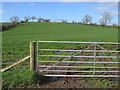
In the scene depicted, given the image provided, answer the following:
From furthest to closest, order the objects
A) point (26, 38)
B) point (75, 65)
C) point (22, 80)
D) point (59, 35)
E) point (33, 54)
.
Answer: point (59, 35)
point (26, 38)
point (75, 65)
point (33, 54)
point (22, 80)

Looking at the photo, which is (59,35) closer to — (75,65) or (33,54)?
(75,65)

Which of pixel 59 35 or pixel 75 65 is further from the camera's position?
pixel 59 35

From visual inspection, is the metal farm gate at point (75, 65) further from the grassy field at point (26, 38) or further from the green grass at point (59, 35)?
the green grass at point (59, 35)

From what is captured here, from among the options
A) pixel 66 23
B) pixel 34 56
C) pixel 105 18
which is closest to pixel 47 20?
pixel 66 23

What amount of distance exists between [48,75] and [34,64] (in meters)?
0.60

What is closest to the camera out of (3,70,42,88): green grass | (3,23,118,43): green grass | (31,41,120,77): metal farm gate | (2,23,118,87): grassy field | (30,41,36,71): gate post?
(3,70,42,88): green grass

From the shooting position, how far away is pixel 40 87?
446 centimetres

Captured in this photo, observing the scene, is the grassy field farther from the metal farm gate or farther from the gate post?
the metal farm gate

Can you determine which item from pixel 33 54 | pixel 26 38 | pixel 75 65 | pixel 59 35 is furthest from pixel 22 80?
pixel 59 35

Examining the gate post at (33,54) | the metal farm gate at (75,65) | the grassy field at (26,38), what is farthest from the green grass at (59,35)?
the gate post at (33,54)

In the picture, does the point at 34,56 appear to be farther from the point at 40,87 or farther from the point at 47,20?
the point at 47,20

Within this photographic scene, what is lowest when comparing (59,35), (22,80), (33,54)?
(22,80)

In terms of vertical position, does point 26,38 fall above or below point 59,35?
below

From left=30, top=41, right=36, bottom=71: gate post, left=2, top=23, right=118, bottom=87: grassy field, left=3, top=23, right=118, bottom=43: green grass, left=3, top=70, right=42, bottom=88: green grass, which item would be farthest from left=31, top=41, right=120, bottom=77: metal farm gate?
left=3, top=23, right=118, bottom=43: green grass
